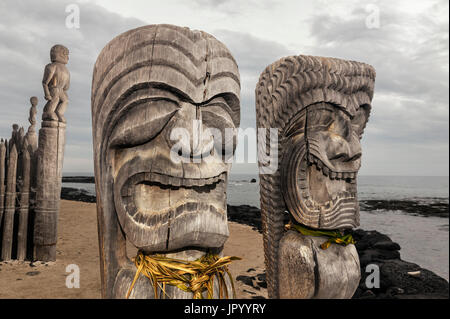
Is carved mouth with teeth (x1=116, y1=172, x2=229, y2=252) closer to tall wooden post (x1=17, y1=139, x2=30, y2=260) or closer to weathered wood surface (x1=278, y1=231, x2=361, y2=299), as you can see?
weathered wood surface (x1=278, y1=231, x2=361, y2=299)

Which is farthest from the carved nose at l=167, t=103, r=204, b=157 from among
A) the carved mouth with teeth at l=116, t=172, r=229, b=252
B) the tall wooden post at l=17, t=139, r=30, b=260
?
the tall wooden post at l=17, t=139, r=30, b=260

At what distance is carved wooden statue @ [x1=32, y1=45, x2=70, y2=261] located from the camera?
561 centimetres

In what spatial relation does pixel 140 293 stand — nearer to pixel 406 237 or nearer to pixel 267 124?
pixel 267 124

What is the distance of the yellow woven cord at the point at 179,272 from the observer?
6.01ft

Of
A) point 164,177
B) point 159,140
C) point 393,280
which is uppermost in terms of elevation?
point 159,140

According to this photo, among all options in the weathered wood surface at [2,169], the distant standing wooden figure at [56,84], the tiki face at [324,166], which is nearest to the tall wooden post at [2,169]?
the weathered wood surface at [2,169]

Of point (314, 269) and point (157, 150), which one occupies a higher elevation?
point (157, 150)

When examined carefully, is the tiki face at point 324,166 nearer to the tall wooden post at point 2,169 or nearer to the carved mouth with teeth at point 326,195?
the carved mouth with teeth at point 326,195

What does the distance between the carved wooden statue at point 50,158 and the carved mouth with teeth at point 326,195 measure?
15.0 ft

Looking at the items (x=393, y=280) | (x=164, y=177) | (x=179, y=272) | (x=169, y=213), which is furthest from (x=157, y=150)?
(x=393, y=280)

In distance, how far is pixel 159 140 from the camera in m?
1.88

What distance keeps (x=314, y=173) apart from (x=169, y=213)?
1558 mm

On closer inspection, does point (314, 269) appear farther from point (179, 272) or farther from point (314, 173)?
point (179, 272)

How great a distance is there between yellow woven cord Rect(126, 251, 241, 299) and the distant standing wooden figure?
4.66 m
